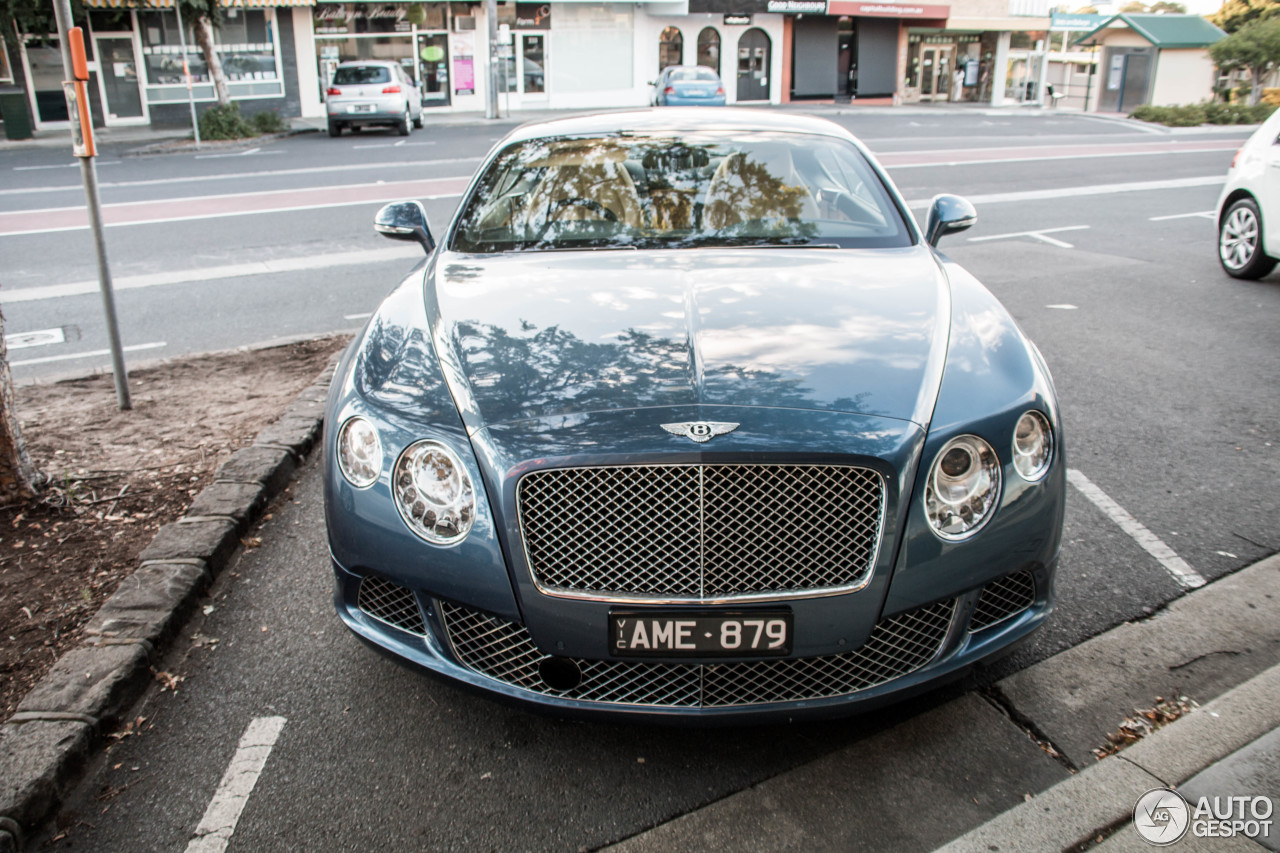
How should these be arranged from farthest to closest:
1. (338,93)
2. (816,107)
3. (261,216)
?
(816,107)
(338,93)
(261,216)

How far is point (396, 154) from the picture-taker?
19.8m

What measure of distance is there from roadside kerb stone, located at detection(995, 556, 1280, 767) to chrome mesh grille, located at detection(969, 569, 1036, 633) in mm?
385

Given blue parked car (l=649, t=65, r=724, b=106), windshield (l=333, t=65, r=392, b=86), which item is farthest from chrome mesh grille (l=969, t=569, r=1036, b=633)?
blue parked car (l=649, t=65, r=724, b=106)

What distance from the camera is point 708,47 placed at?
1591 inches

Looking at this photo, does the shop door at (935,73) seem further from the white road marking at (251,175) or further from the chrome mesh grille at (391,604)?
the chrome mesh grille at (391,604)

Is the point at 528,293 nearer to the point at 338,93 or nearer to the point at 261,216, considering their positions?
the point at 261,216

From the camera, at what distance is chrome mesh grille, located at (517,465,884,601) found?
2309 mm

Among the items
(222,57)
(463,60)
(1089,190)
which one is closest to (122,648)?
(1089,190)

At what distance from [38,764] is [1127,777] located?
105 inches

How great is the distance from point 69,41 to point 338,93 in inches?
842

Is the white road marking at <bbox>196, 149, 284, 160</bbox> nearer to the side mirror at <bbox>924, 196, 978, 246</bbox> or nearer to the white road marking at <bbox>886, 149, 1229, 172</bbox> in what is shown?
the white road marking at <bbox>886, 149, 1229, 172</bbox>

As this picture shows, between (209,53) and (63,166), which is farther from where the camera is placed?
(209,53)

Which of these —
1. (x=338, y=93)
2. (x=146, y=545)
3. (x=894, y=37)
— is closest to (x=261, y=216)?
(x=146, y=545)

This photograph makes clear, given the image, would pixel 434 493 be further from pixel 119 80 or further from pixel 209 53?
pixel 119 80
